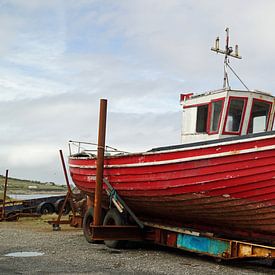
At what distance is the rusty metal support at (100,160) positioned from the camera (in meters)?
12.7

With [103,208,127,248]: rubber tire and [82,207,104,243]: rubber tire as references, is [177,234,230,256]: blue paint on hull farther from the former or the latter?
[82,207,104,243]: rubber tire

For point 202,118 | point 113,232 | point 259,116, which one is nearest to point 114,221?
point 113,232

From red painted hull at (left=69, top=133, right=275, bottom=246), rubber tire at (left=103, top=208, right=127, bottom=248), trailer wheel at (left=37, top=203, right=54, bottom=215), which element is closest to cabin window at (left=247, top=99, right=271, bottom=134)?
red painted hull at (left=69, top=133, right=275, bottom=246)

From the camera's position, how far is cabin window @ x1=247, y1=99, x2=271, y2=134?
11.3 metres

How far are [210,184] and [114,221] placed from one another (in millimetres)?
4153

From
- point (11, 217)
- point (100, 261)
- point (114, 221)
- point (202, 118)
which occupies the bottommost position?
point (100, 261)

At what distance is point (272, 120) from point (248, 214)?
8.94ft

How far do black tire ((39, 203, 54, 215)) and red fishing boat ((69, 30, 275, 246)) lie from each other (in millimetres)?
11546

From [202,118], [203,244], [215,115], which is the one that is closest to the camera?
[203,244]

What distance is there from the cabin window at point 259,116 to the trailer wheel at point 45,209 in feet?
49.6

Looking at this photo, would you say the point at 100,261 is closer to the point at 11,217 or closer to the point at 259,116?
→ the point at 259,116

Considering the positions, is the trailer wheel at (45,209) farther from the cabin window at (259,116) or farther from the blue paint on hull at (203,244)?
the cabin window at (259,116)

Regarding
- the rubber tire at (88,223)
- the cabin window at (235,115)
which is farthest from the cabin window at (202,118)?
the rubber tire at (88,223)

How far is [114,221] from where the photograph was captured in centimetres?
1328
